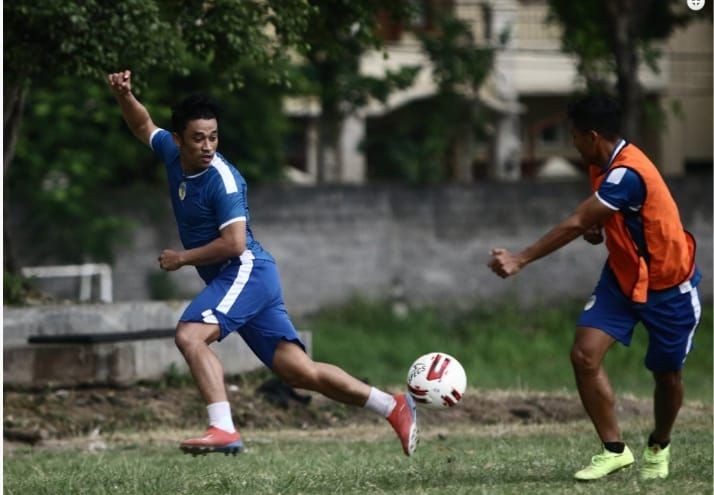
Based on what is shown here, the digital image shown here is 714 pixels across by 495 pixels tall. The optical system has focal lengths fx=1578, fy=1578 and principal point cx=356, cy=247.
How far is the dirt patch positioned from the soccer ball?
5.20 m

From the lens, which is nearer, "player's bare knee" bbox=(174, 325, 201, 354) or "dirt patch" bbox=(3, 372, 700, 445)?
"player's bare knee" bbox=(174, 325, 201, 354)

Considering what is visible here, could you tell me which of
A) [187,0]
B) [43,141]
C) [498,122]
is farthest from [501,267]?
[498,122]

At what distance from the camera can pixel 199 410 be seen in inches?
559

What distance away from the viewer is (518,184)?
2316 centimetres

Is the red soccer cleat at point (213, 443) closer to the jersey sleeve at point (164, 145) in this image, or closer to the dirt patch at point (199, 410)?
the jersey sleeve at point (164, 145)

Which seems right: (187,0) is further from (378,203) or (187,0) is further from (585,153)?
(378,203)

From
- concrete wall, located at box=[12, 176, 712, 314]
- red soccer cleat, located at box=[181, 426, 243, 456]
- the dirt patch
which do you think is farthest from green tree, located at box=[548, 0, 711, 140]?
red soccer cleat, located at box=[181, 426, 243, 456]

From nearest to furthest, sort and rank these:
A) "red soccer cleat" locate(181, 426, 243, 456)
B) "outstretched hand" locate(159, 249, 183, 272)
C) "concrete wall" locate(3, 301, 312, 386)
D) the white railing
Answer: "red soccer cleat" locate(181, 426, 243, 456) → "outstretched hand" locate(159, 249, 183, 272) → "concrete wall" locate(3, 301, 312, 386) → the white railing

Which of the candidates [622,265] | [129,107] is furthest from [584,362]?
[129,107]

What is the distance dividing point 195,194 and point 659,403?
9.03 feet

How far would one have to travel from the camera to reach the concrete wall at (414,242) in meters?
22.7

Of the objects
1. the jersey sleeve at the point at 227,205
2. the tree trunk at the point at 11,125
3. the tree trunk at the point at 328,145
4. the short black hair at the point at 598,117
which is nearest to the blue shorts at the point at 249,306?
the jersey sleeve at the point at 227,205

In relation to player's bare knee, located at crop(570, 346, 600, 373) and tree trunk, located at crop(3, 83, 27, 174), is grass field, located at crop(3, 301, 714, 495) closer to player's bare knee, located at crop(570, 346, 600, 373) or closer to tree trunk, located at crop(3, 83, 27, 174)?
player's bare knee, located at crop(570, 346, 600, 373)

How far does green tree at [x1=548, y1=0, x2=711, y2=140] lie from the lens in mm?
22703
